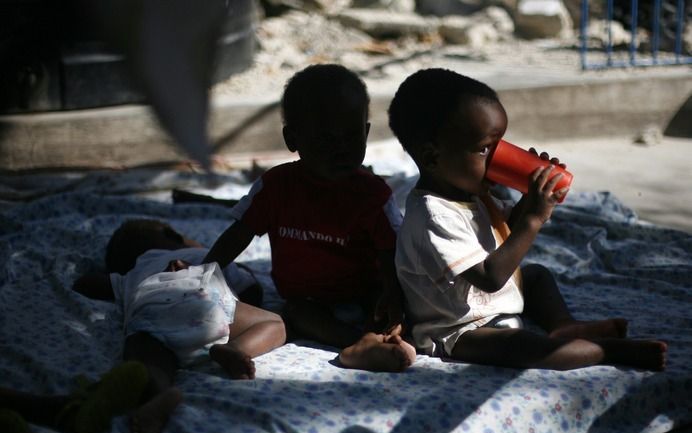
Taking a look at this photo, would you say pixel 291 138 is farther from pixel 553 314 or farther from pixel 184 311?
pixel 553 314

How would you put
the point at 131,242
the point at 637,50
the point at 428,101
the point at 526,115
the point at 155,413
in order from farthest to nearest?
1. the point at 637,50
2. the point at 526,115
3. the point at 131,242
4. the point at 428,101
5. the point at 155,413

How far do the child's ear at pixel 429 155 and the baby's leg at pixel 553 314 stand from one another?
0.52m

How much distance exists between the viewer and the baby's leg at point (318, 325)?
8.38 ft

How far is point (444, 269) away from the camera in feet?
7.57

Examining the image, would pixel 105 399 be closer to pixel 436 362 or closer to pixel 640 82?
pixel 436 362

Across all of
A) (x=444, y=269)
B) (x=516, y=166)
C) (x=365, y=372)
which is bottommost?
(x=365, y=372)

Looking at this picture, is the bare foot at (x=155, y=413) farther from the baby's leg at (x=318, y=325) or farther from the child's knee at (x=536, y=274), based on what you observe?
the child's knee at (x=536, y=274)

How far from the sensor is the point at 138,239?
3.09 m

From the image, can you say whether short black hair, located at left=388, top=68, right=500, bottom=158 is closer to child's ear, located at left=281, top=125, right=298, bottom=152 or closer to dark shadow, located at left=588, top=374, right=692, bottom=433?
child's ear, located at left=281, top=125, right=298, bottom=152

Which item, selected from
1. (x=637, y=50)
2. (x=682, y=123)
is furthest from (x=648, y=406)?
(x=637, y=50)

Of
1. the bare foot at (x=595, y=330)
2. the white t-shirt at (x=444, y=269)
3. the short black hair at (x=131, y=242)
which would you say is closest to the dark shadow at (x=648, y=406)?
the bare foot at (x=595, y=330)

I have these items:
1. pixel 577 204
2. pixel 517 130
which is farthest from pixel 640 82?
pixel 577 204

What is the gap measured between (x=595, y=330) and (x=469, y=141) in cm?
56

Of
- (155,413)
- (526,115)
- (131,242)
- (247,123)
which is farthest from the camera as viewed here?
(526,115)
